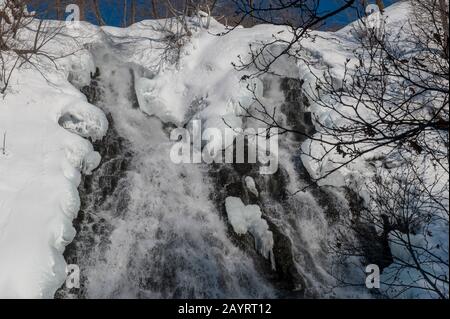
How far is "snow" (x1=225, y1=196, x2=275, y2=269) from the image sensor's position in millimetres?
7066

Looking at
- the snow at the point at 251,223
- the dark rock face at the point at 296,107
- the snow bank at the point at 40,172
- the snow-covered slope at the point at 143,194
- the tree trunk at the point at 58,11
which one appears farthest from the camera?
the tree trunk at the point at 58,11

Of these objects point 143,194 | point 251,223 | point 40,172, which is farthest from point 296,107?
point 40,172

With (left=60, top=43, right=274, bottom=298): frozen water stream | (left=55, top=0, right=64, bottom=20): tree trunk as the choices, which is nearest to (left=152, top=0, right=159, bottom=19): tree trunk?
(left=55, top=0, right=64, bottom=20): tree trunk

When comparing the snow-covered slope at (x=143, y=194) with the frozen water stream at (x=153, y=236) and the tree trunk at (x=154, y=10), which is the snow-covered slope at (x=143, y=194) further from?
the tree trunk at (x=154, y=10)

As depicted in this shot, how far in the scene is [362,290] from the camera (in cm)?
666

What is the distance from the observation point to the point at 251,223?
7.47 m

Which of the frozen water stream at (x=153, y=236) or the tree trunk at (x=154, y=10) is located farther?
the tree trunk at (x=154, y=10)

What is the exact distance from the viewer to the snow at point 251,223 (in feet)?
23.2

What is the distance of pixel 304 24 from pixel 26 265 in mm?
5157

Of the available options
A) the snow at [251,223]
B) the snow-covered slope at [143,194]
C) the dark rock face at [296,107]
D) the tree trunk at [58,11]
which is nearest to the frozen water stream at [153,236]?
the snow-covered slope at [143,194]

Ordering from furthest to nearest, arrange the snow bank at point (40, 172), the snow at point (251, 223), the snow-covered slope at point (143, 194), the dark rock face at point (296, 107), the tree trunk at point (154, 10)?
1. the tree trunk at point (154, 10)
2. the dark rock face at point (296, 107)
3. the snow at point (251, 223)
4. the snow-covered slope at point (143, 194)
5. the snow bank at point (40, 172)

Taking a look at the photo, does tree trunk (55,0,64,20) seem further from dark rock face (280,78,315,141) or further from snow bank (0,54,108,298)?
dark rock face (280,78,315,141)
